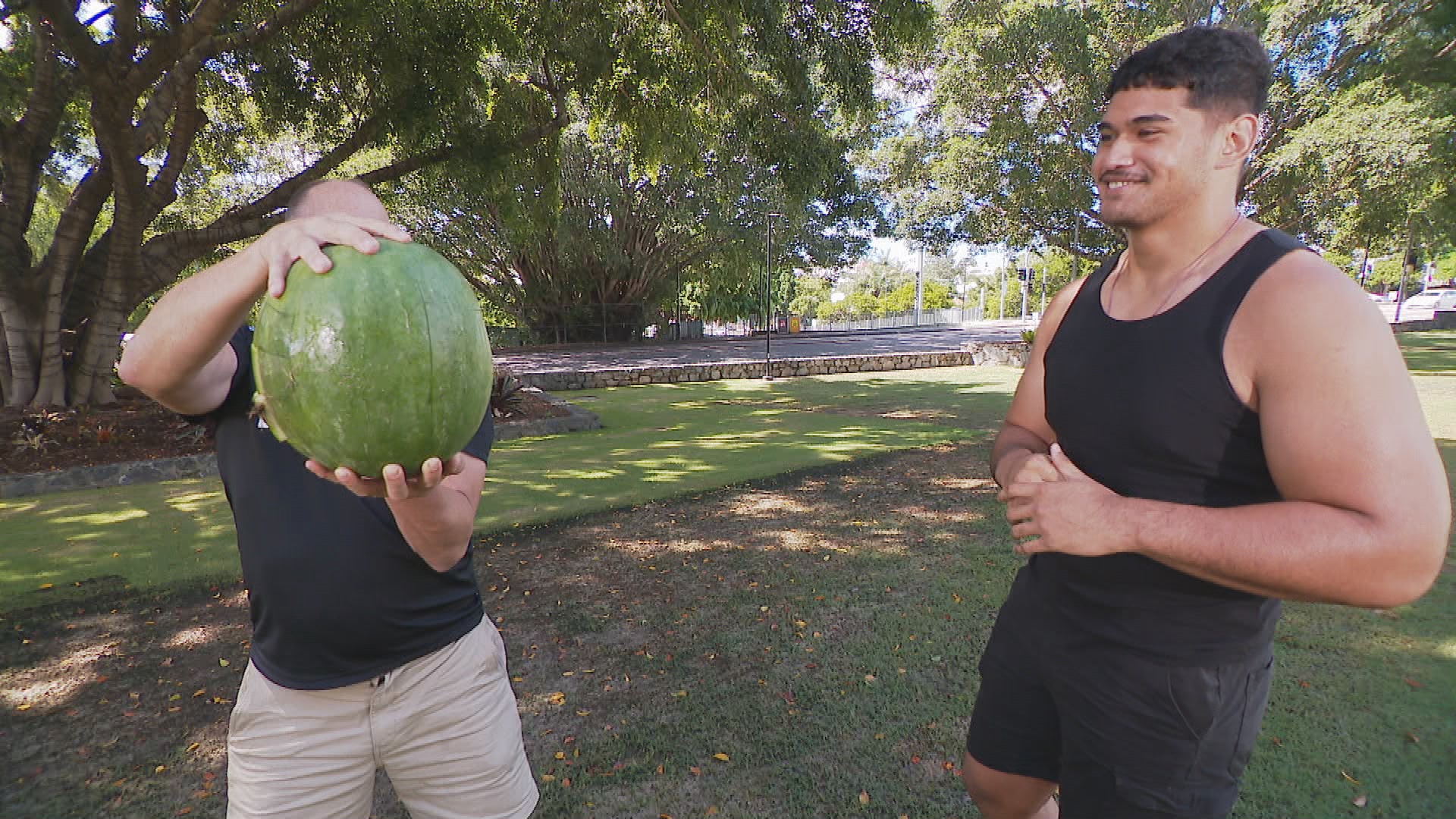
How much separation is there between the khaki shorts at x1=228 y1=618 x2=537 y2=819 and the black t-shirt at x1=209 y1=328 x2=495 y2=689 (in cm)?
7

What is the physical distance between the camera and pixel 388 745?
69.6 inches

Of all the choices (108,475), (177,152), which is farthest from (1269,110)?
(108,475)

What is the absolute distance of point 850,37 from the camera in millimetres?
8352

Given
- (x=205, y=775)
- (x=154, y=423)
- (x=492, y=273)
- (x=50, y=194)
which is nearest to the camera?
(x=205, y=775)

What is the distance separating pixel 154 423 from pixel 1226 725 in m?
11.4

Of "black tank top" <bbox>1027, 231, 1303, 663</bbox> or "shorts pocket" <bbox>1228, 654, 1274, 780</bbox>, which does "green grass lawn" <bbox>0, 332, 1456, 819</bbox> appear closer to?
"shorts pocket" <bbox>1228, 654, 1274, 780</bbox>

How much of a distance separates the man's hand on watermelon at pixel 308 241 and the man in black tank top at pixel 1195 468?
4.48 feet

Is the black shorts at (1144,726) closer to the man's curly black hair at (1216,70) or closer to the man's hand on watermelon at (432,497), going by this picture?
the man's curly black hair at (1216,70)

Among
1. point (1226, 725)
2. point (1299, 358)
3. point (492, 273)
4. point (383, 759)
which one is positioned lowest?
point (383, 759)

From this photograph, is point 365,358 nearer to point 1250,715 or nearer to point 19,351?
point 1250,715

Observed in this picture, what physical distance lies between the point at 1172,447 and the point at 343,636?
183 cm

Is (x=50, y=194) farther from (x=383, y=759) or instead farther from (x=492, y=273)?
(x=383, y=759)

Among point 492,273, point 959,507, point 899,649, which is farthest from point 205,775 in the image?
point 492,273

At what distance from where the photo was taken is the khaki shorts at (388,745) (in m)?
1.68
